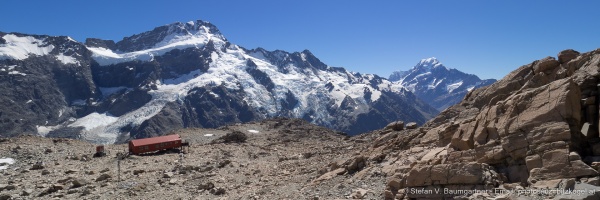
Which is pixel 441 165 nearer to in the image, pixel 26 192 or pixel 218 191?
pixel 218 191

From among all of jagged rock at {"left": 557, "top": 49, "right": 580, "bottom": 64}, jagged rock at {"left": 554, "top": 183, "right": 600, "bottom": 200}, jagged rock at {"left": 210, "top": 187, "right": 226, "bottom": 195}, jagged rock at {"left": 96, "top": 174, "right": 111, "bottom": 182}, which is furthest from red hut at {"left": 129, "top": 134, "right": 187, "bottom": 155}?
jagged rock at {"left": 554, "top": 183, "right": 600, "bottom": 200}

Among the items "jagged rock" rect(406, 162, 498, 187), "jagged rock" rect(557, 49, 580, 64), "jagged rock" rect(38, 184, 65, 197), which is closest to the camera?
"jagged rock" rect(406, 162, 498, 187)

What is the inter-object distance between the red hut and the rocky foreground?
374 centimetres

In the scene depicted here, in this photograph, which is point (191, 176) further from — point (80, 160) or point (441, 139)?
point (441, 139)

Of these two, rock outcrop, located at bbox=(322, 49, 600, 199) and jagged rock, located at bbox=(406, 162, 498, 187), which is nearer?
rock outcrop, located at bbox=(322, 49, 600, 199)

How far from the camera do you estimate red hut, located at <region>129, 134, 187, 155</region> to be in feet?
175

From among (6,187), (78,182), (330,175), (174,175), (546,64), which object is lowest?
(174,175)

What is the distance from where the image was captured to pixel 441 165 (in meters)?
19.2

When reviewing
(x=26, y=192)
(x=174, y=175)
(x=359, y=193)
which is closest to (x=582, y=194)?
(x=359, y=193)

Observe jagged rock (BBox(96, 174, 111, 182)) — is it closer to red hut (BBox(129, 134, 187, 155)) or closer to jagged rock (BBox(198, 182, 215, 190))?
jagged rock (BBox(198, 182, 215, 190))

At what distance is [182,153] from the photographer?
54.1 meters

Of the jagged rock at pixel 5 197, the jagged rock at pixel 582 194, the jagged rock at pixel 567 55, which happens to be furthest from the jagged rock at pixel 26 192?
the jagged rock at pixel 567 55

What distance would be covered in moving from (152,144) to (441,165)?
145 feet

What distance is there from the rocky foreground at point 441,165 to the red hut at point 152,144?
3.74 metres
